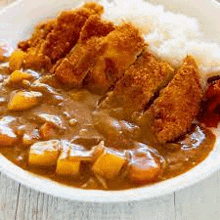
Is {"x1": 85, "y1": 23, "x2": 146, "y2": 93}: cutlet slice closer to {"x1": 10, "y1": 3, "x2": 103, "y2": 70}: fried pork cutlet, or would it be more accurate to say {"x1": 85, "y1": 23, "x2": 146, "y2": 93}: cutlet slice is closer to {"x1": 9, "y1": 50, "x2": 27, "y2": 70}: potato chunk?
{"x1": 10, "y1": 3, "x2": 103, "y2": 70}: fried pork cutlet

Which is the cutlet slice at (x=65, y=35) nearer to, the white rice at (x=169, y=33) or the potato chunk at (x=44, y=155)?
the white rice at (x=169, y=33)

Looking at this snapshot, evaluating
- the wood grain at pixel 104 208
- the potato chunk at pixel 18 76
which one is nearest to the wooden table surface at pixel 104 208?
the wood grain at pixel 104 208

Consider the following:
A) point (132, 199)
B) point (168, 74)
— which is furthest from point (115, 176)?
point (168, 74)

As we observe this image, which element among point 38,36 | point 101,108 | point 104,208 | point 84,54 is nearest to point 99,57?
point 84,54

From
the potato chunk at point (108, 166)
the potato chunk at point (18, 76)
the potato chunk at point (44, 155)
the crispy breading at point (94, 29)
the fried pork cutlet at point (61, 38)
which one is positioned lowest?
the potato chunk at point (44, 155)


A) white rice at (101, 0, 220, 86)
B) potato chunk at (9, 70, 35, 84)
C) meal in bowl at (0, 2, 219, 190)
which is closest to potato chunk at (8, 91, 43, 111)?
meal in bowl at (0, 2, 219, 190)

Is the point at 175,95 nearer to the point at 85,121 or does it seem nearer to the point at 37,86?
the point at 85,121
